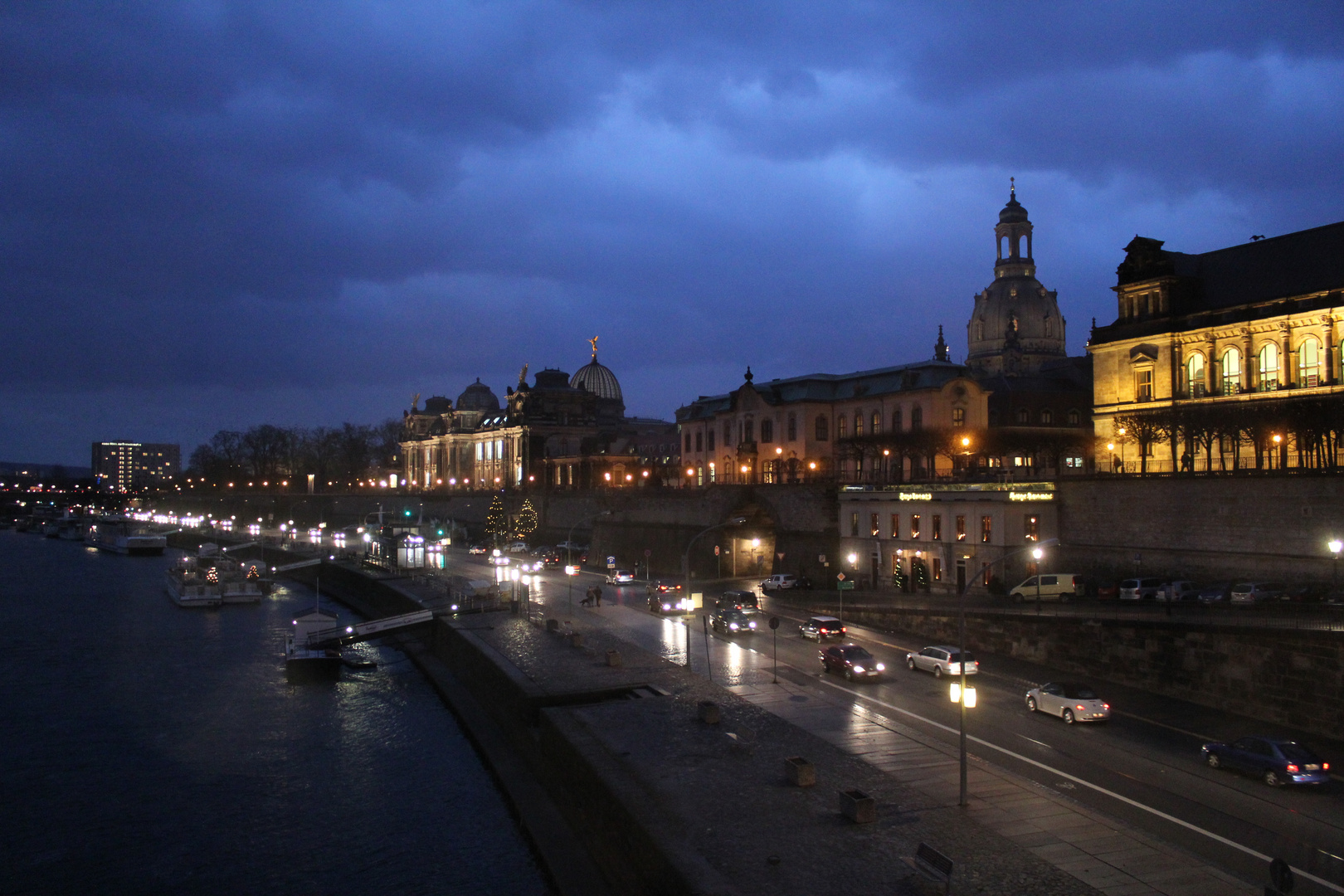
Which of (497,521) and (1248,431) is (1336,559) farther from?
(497,521)

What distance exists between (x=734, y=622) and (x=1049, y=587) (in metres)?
13.9

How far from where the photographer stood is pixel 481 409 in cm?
16188

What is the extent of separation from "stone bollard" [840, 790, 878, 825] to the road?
217 inches

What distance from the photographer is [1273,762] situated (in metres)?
21.7

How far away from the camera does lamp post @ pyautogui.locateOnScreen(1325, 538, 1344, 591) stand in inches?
1344

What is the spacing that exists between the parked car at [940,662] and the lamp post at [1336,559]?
42.1 ft

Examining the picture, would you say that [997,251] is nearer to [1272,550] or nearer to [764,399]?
[764,399]

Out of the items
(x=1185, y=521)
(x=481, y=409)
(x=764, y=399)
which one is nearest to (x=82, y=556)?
(x=481, y=409)

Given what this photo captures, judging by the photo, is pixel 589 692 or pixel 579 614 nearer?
pixel 589 692

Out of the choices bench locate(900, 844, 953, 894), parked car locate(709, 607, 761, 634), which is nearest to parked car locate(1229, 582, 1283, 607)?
parked car locate(709, 607, 761, 634)

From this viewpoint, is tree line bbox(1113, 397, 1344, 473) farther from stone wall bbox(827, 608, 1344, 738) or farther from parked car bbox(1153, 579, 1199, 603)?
stone wall bbox(827, 608, 1344, 738)

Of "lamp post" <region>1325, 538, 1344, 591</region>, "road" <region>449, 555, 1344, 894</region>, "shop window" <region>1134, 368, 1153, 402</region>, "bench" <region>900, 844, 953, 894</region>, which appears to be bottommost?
"road" <region>449, 555, 1344, 894</region>

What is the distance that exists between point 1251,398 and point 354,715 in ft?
148

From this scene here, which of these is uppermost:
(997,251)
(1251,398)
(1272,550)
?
(997,251)
